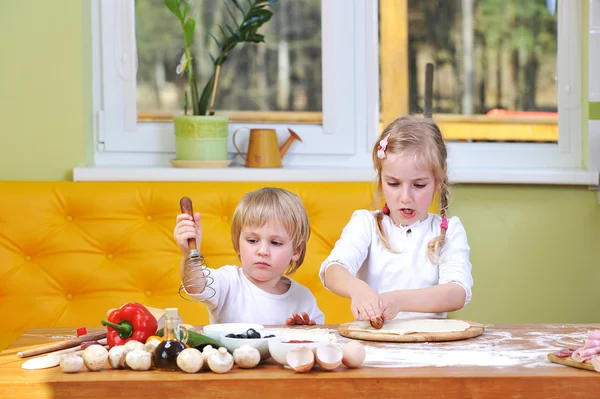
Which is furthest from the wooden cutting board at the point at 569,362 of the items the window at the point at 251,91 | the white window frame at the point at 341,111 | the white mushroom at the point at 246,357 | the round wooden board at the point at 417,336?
the window at the point at 251,91

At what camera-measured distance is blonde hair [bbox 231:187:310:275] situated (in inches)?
67.8

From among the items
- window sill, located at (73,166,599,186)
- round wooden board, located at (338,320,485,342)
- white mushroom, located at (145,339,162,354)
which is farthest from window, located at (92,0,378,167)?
white mushroom, located at (145,339,162,354)

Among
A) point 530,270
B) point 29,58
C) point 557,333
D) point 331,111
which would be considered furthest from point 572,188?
point 29,58

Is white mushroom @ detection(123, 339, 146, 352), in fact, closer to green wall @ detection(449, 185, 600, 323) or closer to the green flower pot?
the green flower pot

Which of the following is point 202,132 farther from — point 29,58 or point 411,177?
point 411,177

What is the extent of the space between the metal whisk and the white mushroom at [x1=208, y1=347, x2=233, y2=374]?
1.06ft

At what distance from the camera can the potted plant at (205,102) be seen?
254 centimetres

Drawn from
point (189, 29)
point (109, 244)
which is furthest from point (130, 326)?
point (189, 29)

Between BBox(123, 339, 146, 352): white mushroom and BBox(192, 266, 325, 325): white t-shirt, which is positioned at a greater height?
BBox(123, 339, 146, 352): white mushroom

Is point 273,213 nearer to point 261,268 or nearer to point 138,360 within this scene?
point 261,268

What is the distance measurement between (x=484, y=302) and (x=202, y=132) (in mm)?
991

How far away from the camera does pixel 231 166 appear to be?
2695mm

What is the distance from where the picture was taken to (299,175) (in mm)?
2559

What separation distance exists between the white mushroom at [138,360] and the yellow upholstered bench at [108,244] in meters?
1.12
